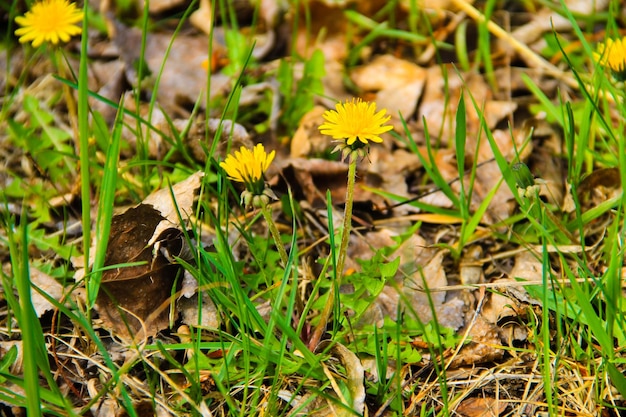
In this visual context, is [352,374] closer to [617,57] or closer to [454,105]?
[617,57]

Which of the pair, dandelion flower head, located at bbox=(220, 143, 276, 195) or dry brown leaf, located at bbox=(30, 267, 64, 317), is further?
dry brown leaf, located at bbox=(30, 267, 64, 317)

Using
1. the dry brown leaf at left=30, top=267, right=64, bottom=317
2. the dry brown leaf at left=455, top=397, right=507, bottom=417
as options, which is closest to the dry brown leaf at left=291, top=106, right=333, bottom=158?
the dry brown leaf at left=30, top=267, right=64, bottom=317

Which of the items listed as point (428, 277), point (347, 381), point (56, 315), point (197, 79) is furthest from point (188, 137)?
point (347, 381)

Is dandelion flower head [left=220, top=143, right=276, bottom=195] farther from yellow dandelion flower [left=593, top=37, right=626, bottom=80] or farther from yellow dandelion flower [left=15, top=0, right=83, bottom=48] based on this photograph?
yellow dandelion flower [left=593, top=37, right=626, bottom=80]

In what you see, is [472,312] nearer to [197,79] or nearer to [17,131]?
[197,79]

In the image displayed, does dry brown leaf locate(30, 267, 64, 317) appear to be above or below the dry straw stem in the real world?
below

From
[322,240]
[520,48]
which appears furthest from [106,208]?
[520,48]

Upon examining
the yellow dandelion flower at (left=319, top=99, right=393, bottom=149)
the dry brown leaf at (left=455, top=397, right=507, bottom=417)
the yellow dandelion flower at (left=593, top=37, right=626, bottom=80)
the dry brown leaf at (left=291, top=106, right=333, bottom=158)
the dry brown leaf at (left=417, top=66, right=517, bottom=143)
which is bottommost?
the dry brown leaf at (left=455, top=397, right=507, bottom=417)
